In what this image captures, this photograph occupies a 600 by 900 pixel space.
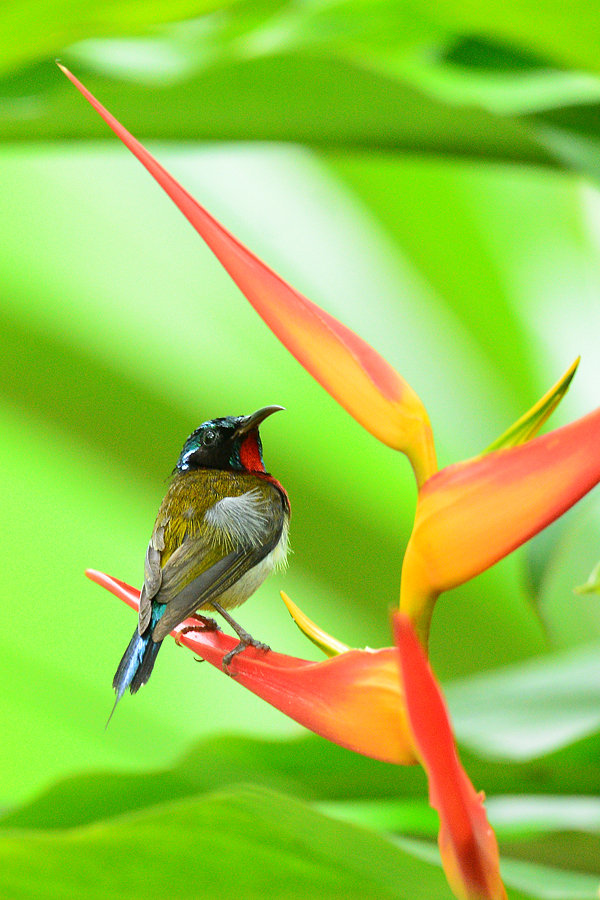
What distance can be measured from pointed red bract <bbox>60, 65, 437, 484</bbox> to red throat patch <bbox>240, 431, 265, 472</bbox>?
51 millimetres

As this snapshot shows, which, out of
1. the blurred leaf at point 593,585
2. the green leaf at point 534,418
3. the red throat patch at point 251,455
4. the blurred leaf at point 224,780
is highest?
the green leaf at point 534,418

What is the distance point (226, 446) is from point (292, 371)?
0.62 meters

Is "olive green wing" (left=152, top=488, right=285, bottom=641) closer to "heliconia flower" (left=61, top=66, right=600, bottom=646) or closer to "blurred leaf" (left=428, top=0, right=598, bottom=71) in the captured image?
"heliconia flower" (left=61, top=66, right=600, bottom=646)

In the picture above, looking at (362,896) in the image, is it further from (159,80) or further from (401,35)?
(401,35)

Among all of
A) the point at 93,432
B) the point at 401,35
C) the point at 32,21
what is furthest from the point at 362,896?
the point at 401,35

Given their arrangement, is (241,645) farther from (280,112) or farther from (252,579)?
(280,112)

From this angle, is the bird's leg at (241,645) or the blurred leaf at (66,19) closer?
the bird's leg at (241,645)

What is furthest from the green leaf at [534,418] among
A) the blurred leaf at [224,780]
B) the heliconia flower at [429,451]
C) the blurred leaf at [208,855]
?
the blurred leaf at [224,780]

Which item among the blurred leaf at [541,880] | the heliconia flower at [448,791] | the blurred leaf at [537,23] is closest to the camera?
the heliconia flower at [448,791]

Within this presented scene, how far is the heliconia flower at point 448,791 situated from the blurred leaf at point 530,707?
0.79 feet

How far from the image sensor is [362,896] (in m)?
0.25

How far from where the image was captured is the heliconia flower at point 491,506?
0.13 m

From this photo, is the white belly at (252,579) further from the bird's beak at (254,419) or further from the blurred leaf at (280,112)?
the blurred leaf at (280,112)

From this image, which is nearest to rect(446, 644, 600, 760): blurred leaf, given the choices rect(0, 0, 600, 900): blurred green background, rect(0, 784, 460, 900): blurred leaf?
rect(0, 0, 600, 900): blurred green background
